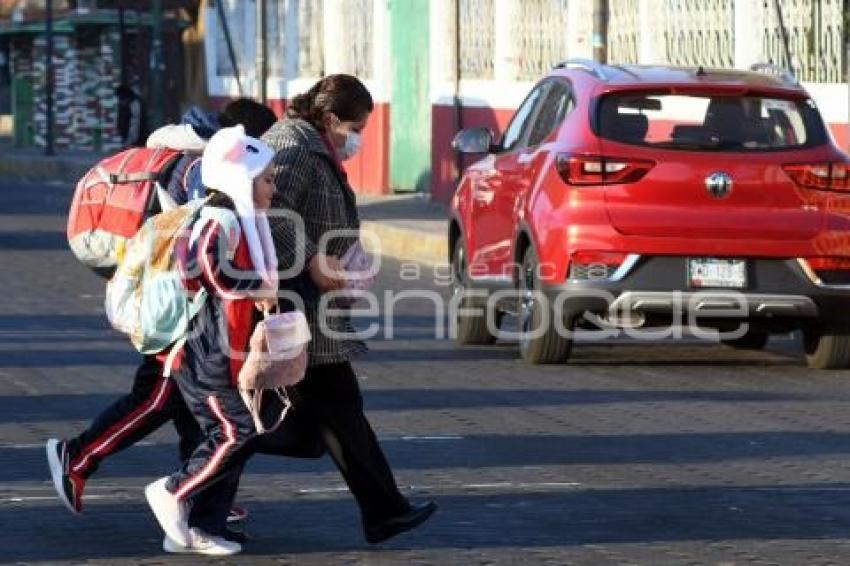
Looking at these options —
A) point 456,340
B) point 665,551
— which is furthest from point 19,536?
point 456,340

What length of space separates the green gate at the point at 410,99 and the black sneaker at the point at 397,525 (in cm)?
2429

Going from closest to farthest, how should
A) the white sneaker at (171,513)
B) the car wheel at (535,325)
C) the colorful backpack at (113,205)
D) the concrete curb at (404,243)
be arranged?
1. the white sneaker at (171,513)
2. the colorful backpack at (113,205)
3. the car wheel at (535,325)
4. the concrete curb at (404,243)

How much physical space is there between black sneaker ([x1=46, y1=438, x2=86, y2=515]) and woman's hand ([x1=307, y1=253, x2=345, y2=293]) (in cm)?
121

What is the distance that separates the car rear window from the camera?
15.2m

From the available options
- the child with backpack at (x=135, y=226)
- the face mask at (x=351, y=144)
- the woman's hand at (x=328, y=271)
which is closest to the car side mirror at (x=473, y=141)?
the child with backpack at (x=135, y=226)

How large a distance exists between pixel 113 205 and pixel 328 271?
1205 mm

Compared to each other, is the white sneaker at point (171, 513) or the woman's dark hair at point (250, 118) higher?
the woman's dark hair at point (250, 118)

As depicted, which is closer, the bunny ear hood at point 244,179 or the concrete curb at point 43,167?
the bunny ear hood at point 244,179

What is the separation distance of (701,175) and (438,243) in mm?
10533

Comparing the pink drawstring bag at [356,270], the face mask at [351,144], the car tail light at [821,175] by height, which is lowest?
Result: the car tail light at [821,175]

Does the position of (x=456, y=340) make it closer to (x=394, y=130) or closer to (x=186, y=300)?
(x=186, y=300)

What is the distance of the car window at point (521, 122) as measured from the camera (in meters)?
16.5

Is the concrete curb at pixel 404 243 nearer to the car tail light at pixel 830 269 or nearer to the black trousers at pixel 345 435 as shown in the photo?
the car tail light at pixel 830 269

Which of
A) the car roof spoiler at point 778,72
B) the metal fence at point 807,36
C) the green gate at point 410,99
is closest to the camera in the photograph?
the car roof spoiler at point 778,72
